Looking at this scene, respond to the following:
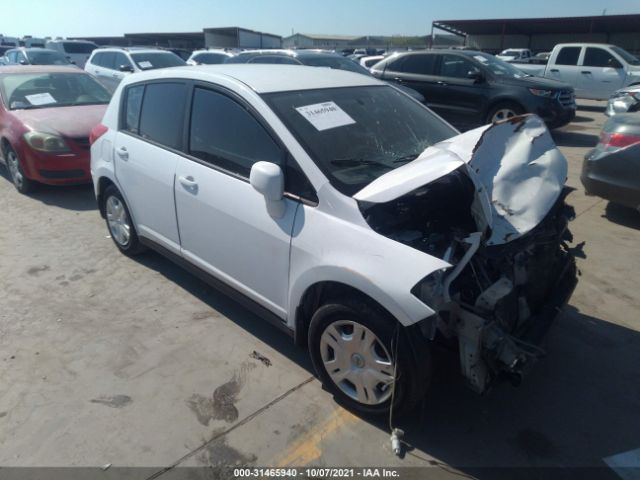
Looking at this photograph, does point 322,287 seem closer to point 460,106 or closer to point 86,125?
point 86,125

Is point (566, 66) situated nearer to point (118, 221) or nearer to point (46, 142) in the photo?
point (46, 142)

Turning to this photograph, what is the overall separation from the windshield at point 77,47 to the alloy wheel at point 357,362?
2220 cm

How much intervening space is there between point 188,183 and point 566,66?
50.4 feet

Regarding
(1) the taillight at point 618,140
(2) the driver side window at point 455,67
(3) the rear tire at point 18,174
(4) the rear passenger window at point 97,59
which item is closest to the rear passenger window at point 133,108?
(3) the rear tire at point 18,174

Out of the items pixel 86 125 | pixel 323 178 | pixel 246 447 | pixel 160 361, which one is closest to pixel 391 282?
pixel 323 178

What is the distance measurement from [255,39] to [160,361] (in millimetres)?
30027

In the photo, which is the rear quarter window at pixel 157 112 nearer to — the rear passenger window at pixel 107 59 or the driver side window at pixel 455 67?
the driver side window at pixel 455 67

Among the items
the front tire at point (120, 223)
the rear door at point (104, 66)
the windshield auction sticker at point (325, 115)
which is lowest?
the front tire at point (120, 223)

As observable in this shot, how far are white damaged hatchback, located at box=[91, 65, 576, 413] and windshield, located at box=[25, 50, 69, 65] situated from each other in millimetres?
13602

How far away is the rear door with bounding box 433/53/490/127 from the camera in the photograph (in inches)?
377

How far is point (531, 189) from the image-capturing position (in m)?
2.61

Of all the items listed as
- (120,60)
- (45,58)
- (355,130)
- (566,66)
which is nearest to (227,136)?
(355,130)

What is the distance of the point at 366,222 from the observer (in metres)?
2.39

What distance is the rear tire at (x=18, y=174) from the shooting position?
20.7 ft
